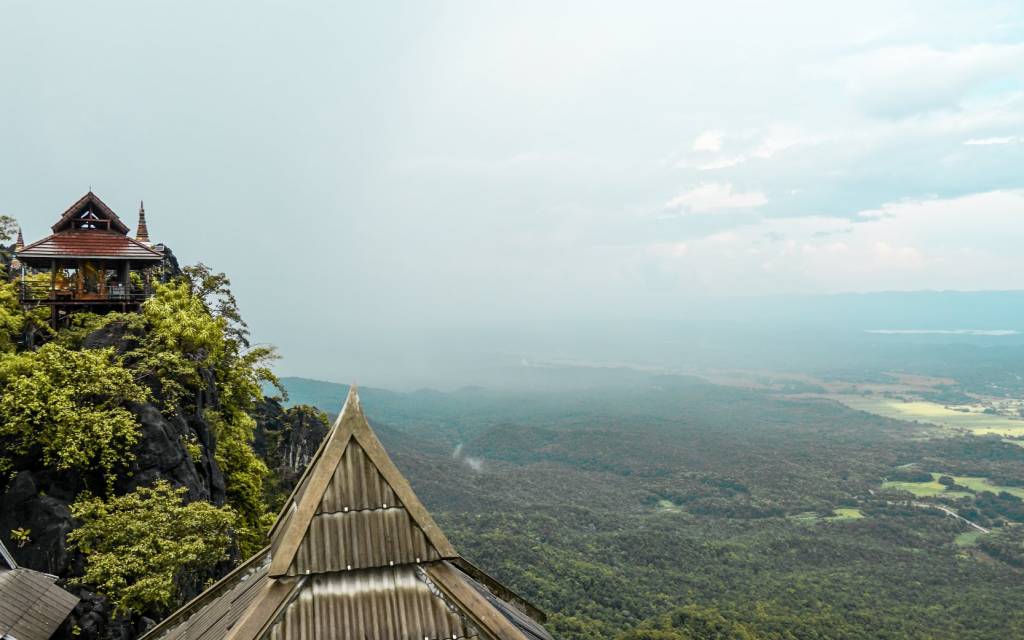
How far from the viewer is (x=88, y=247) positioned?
2183 centimetres

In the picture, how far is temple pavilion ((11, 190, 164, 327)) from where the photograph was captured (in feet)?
69.9

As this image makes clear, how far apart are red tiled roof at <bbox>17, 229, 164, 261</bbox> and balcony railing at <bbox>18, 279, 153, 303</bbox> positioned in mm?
1301

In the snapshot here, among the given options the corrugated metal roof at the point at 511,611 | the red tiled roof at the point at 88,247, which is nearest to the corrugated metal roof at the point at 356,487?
the corrugated metal roof at the point at 511,611

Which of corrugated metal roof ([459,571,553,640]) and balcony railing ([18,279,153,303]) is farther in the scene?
balcony railing ([18,279,153,303])

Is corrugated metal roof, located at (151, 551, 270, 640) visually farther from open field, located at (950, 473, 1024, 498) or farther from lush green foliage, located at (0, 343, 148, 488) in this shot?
open field, located at (950, 473, 1024, 498)

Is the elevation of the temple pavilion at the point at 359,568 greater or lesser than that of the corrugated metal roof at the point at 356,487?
lesser

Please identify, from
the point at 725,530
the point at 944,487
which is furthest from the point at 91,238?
the point at 944,487

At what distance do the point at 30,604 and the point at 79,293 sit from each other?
13.8 m

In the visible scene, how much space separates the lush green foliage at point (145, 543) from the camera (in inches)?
550

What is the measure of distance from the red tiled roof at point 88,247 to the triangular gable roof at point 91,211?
0.24m

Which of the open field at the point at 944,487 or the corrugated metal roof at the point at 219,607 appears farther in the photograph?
Answer: the open field at the point at 944,487

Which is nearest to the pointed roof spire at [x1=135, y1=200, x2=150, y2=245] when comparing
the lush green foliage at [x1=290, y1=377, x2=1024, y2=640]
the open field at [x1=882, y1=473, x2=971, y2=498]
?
the lush green foliage at [x1=290, y1=377, x2=1024, y2=640]

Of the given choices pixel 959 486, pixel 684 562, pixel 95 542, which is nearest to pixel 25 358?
pixel 95 542

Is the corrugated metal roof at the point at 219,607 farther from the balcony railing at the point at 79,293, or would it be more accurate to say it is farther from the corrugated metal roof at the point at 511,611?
the balcony railing at the point at 79,293
